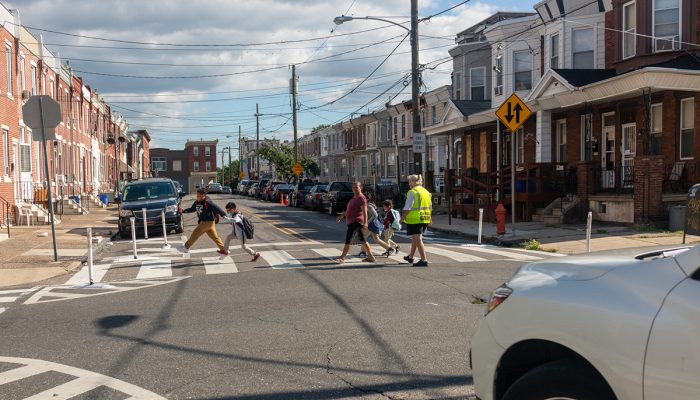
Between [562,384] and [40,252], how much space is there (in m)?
15.6

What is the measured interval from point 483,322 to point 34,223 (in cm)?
2460

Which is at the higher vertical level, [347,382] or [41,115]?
[41,115]

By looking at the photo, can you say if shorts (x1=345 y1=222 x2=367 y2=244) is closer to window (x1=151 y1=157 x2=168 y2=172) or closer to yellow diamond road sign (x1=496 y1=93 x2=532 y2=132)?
yellow diamond road sign (x1=496 y1=93 x2=532 y2=132)

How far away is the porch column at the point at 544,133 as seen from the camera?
25.4 metres

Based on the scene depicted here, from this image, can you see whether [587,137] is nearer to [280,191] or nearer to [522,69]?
[522,69]

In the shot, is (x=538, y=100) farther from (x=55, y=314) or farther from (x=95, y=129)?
(x=95, y=129)

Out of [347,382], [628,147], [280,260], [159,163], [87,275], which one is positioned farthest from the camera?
[159,163]

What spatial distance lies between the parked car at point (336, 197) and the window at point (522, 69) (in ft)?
28.9

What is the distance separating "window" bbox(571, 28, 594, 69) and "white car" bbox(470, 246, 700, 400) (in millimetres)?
23395

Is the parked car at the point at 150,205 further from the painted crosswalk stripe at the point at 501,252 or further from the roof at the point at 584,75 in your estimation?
the roof at the point at 584,75

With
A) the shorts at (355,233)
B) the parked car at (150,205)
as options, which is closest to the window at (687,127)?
the shorts at (355,233)

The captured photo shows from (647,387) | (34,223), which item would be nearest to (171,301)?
(647,387)

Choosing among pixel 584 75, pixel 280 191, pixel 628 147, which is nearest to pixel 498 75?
pixel 584 75

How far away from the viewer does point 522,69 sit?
29062 mm
